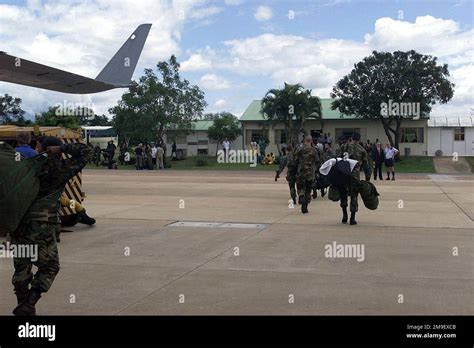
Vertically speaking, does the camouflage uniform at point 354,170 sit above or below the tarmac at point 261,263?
above

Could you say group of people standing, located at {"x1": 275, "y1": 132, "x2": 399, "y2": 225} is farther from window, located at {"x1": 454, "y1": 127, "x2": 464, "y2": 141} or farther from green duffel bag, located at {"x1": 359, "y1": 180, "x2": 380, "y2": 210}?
window, located at {"x1": 454, "y1": 127, "x2": 464, "y2": 141}

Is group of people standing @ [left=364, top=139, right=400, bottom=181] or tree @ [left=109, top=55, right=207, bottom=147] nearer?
group of people standing @ [left=364, top=139, right=400, bottom=181]

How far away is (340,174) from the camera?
35.3 ft

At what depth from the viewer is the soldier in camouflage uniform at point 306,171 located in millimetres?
12844

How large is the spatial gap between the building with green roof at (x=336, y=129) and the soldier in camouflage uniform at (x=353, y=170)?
29982 mm

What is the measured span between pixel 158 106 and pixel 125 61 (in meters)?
13.3

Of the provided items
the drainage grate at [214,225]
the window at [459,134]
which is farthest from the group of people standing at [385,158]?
the window at [459,134]

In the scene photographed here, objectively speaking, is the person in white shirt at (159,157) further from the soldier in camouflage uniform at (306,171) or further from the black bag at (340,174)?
the black bag at (340,174)

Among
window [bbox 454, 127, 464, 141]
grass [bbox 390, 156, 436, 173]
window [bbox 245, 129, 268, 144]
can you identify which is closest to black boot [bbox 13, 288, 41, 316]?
grass [bbox 390, 156, 436, 173]

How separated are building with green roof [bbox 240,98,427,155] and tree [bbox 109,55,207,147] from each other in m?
6.03

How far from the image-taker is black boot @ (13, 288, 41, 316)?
16.4 ft

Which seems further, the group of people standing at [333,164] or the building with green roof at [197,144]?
the building with green roof at [197,144]
